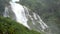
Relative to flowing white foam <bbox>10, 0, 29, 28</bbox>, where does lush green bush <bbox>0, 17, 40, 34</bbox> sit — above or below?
below

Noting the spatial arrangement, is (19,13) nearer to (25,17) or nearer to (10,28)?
(25,17)

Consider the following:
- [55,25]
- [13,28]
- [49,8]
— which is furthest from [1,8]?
[13,28]

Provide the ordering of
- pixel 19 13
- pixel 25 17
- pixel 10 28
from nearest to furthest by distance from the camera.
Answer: pixel 10 28
pixel 25 17
pixel 19 13

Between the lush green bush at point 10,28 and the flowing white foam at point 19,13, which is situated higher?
the flowing white foam at point 19,13

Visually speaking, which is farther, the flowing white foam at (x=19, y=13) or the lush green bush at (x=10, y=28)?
the flowing white foam at (x=19, y=13)

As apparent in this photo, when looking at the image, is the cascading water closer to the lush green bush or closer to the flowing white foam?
the flowing white foam

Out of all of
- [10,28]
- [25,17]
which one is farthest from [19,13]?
[10,28]

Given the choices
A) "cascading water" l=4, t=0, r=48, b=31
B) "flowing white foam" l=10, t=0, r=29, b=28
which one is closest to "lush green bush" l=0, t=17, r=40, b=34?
"cascading water" l=4, t=0, r=48, b=31

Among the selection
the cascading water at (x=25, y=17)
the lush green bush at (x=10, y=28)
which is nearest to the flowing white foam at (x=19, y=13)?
the cascading water at (x=25, y=17)

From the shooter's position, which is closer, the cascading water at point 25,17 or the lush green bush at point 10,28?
the lush green bush at point 10,28

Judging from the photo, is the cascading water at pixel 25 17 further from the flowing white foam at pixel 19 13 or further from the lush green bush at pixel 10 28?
the lush green bush at pixel 10 28

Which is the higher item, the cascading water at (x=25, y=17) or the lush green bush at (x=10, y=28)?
the cascading water at (x=25, y=17)
